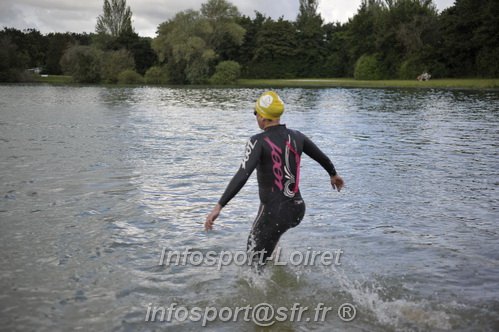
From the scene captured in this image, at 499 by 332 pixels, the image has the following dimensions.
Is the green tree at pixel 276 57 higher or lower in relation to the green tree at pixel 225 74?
higher

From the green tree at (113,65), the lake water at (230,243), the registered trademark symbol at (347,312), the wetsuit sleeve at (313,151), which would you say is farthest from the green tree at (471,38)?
the registered trademark symbol at (347,312)

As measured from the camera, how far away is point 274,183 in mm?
5590

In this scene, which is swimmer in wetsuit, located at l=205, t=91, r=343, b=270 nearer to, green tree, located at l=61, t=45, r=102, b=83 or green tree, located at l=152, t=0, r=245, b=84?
green tree, located at l=152, t=0, r=245, b=84

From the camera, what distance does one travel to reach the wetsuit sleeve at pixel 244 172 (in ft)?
17.6

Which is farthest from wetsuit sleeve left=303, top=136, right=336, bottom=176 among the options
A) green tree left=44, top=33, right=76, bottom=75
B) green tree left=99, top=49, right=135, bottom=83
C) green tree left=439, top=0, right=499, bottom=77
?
green tree left=44, top=33, right=76, bottom=75

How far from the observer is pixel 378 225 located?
27.2 ft

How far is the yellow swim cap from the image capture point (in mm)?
5488

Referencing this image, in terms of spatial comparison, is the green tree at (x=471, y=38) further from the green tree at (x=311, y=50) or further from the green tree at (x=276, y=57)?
the green tree at (x=276, y=57)

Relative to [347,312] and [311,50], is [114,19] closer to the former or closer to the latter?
[311,50]

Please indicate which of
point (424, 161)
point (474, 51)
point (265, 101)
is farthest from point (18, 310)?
point (474, 51)

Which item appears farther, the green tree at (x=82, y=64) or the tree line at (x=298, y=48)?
the green tree at (x=82, y=64)

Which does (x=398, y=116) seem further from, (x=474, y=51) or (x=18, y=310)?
(x=474, y=51)

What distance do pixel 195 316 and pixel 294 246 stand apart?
7.99ft

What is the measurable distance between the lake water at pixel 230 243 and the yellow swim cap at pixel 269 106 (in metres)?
2.00
